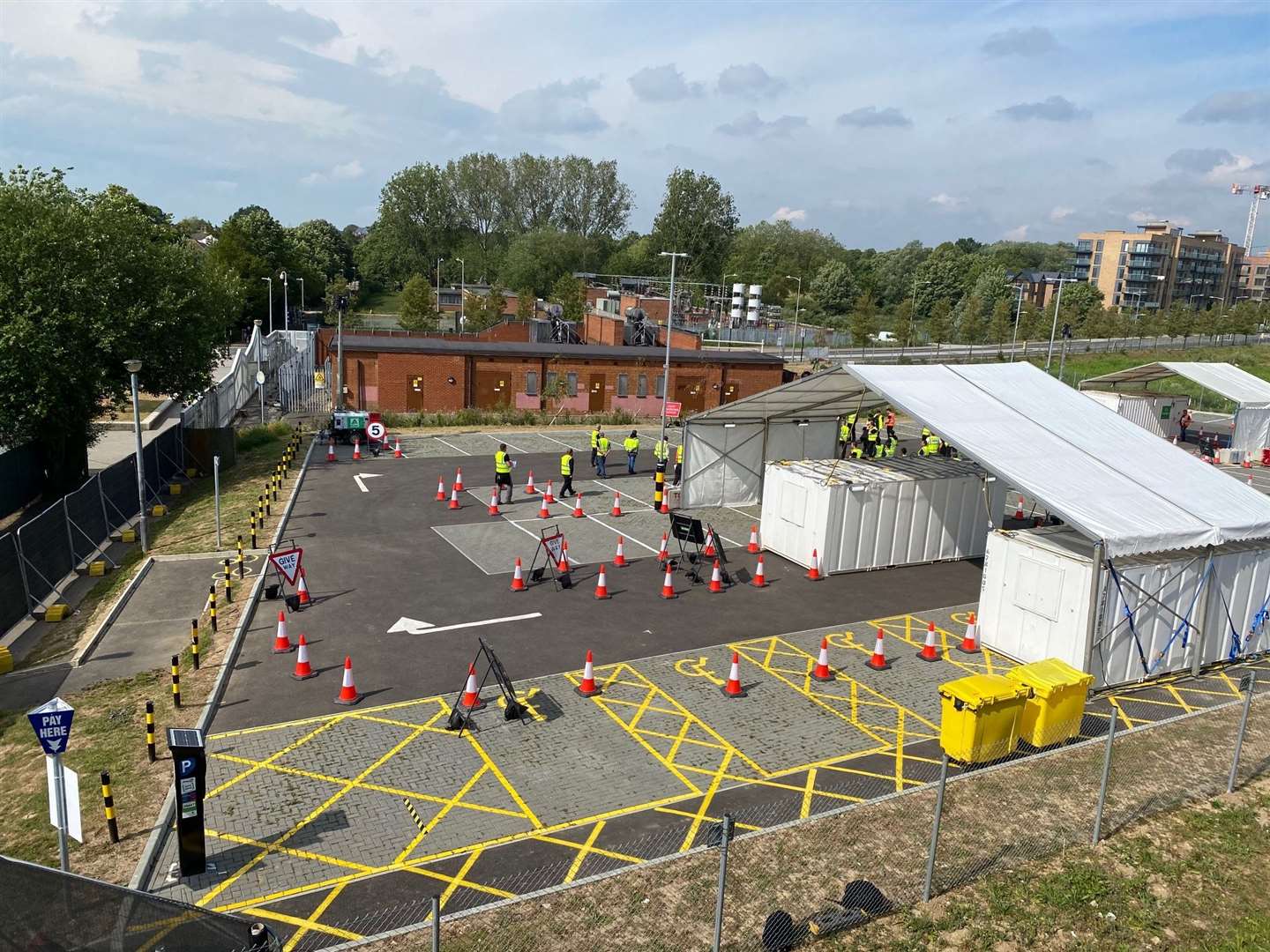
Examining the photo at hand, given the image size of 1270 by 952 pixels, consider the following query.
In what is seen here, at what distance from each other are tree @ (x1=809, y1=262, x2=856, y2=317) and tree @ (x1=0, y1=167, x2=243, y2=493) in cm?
8520

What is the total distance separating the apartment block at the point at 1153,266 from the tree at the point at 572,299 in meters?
89.2

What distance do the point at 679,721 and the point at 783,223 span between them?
127 metres

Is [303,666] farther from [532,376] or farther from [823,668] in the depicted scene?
[532,376]

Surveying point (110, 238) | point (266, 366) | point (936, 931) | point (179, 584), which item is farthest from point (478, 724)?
point (266, 366)

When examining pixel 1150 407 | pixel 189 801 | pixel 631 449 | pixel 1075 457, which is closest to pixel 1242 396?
pixel 1150 407

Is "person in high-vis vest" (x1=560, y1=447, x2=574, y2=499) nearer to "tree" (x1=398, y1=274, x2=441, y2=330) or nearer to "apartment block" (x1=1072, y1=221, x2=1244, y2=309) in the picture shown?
"tree" (x1=398, y1=274, x2=441, y2=330)

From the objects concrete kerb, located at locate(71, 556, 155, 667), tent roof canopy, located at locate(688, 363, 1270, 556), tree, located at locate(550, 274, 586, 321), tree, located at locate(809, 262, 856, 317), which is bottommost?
concrete kerb, located at locate(71, 556, 155, 667)

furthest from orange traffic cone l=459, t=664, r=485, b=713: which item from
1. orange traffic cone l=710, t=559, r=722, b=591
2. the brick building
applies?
the brick building

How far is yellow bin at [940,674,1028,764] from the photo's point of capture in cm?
1118

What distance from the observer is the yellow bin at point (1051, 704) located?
11773 millimetres

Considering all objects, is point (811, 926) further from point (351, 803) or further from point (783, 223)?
point (783, 223)

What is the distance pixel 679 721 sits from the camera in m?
12.5

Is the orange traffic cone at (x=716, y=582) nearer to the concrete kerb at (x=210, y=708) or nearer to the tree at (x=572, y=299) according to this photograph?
the concrete kerb at (x=210, y=708)

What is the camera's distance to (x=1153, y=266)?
13175 centimetres
